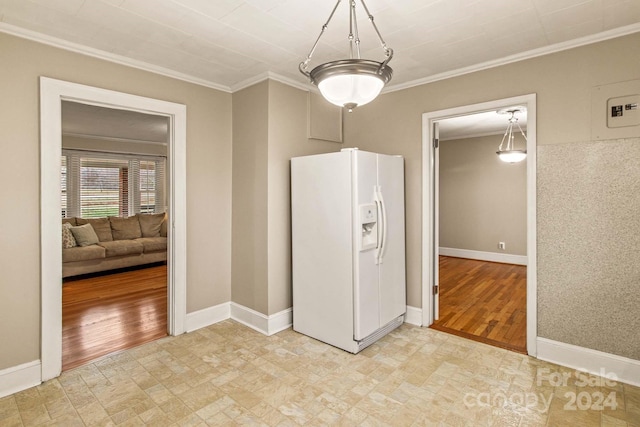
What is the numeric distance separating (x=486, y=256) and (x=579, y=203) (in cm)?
461

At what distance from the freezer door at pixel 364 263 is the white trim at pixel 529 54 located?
1000 mm

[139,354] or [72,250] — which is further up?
[72,250]

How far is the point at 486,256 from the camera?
6926 millimetres

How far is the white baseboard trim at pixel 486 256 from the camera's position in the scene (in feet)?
21.4

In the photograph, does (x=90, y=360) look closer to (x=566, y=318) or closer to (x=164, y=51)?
(x=164, y=51)

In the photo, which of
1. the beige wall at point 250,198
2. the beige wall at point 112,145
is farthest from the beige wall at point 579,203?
the beige wall at point 112,145

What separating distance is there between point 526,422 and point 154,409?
7.42ft

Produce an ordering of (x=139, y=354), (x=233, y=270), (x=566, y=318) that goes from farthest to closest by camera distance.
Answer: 1. (x=233, y=270)
2. (x=139, y=354)
3. (x=566, y=318)

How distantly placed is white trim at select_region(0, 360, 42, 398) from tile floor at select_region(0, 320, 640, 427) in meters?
0.06

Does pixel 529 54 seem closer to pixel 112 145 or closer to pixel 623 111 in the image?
pixel 623 111

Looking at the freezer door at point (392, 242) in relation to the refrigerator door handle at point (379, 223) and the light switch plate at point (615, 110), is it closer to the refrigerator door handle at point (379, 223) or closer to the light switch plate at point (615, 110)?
the refrigerator door handle at point (379, 223)

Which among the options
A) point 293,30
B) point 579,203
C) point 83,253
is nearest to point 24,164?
point 293,30

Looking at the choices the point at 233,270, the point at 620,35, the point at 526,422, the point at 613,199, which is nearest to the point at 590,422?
the point at 526,422

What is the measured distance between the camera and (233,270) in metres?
3.77
